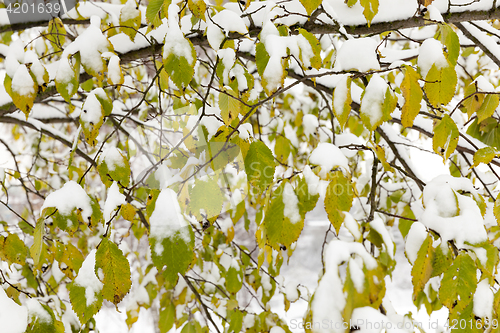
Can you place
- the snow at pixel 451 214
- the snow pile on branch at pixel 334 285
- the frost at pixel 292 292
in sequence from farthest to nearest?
the frost at pixel 292 292
the snow at pixel 451 214
the snow pile on branch at pixel 334 285

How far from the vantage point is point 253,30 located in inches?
32.1

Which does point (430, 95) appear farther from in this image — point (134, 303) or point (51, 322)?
point (134, 303)

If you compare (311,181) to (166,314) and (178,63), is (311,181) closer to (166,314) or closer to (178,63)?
(178,63)

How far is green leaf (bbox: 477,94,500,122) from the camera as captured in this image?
0.67 meters

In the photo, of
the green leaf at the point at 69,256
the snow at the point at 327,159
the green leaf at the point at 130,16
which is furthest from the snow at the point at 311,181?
the green leaf at the point at 69,256

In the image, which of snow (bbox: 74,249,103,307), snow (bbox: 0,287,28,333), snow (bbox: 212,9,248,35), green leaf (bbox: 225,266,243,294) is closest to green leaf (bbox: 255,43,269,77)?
snow (bbox: 212,9,248,35)

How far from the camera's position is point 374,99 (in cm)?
43

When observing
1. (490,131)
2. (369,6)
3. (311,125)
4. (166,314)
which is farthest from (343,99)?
(166,314)

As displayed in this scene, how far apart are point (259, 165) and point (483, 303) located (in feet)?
1.15

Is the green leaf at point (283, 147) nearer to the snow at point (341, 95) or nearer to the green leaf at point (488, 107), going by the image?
the green leaf at point (488, 107)

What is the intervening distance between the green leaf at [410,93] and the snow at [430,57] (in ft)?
0.08

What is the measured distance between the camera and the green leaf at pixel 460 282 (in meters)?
0.38

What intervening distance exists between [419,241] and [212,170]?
34 centimetres

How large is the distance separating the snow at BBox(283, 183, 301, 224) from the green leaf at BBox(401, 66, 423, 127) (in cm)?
22
